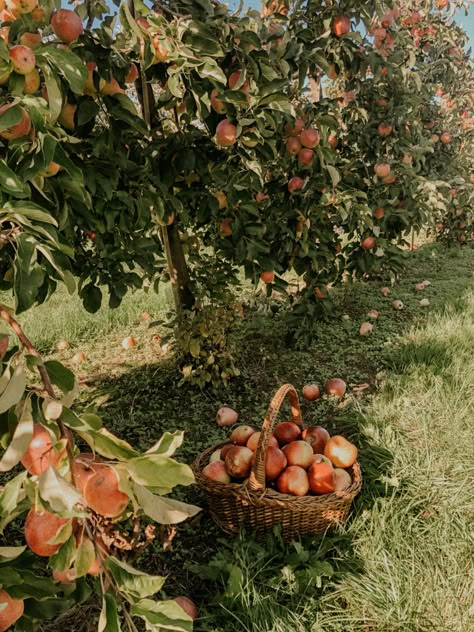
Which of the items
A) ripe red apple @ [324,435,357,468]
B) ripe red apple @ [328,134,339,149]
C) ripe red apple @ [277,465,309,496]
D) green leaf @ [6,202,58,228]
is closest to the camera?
green leaf @ [6,202,58,228]

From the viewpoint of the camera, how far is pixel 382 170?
3.47m

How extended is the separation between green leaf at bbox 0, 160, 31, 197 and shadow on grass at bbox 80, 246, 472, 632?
1.22 meters

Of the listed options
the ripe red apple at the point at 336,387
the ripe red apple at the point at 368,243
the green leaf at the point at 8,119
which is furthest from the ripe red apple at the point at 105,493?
the ripe red apple at the point at 368,243

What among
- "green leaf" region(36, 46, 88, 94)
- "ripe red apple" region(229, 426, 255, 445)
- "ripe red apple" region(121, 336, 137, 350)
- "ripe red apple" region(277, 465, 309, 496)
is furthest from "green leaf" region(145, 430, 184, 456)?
"ripe red apple" region(121, 336, 137, 350)

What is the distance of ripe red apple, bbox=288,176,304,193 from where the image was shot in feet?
8.91

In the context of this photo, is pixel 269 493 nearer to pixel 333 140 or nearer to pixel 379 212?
pixel 379 212

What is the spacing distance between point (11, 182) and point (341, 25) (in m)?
2.36

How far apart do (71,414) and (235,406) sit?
86.0 inches

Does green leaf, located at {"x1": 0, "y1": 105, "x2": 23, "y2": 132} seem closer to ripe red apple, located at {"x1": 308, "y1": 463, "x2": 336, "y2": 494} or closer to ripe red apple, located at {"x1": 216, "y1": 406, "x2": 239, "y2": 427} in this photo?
ripe red apple, located at {"x1": 308, "y1": 463, "x2": 336, "y2": 494}

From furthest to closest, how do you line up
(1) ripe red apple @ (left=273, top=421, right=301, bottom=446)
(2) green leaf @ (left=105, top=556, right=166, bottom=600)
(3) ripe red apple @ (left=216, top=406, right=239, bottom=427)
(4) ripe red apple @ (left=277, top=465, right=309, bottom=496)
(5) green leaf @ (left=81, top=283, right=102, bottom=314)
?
(3) ripe red apple @ (left=216, top=406, right=239, bottom=427)
(5) green leaf @ (left=81, top=283, right=102, bottom=314)
(1) ripe red apple @ (left=273, top=421, right=301, bottom=446)
(4) ripe red apple @ (left=277, top=465, right=309, bottom=496)
(2) green leaf @ (left=105, top=556, right=166, bottom=600)

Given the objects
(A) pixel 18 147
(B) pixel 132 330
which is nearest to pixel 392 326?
(B) pixel 132 330

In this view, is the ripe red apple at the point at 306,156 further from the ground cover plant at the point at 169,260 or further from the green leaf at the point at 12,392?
the green leaf at the point at 12,392

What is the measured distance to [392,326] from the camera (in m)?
3.81

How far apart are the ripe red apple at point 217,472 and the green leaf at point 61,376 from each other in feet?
3.83
